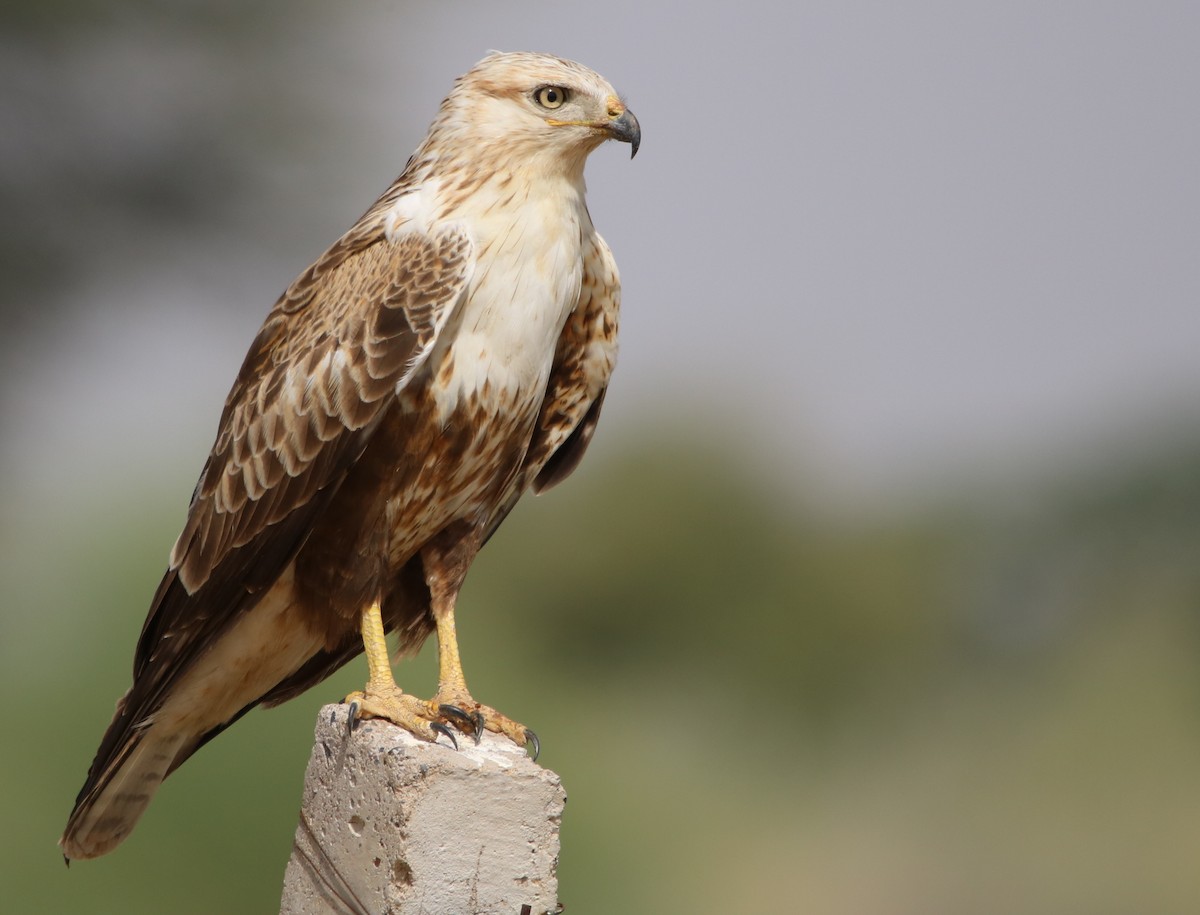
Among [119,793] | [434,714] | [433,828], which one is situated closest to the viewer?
[433,828]

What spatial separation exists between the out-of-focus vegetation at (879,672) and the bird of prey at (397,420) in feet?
67.0

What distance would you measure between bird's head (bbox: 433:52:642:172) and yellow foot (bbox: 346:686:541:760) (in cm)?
154

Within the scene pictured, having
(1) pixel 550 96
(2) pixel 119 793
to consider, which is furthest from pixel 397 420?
(2) pixel 119 793

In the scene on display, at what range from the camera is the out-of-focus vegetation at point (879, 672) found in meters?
31.4

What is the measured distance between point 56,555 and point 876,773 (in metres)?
23.9

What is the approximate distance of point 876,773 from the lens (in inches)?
1564

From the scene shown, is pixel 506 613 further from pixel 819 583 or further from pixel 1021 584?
pixel 1021 584

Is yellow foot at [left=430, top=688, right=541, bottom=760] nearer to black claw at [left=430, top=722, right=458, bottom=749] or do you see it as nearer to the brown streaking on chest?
black claw at [left=430, top=722, right=458, bottom=749]

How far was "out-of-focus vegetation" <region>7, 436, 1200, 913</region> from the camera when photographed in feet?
103

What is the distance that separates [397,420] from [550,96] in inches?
41.6

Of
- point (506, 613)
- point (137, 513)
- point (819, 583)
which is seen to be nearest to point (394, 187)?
point (137, 513)

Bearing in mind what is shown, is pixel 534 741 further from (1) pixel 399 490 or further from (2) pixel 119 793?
(2) pixel 119 793

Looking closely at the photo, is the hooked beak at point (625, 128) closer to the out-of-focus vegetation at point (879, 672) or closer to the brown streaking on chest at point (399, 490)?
the brown streaking on chest at point (399, 490)

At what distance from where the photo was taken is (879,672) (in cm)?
3988
